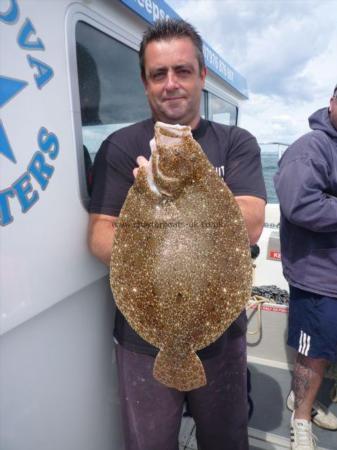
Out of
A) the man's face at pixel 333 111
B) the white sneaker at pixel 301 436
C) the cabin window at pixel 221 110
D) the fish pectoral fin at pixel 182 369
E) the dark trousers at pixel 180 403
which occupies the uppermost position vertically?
the cabin window at pixel 221 110

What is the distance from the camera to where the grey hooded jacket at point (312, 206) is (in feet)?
8.04

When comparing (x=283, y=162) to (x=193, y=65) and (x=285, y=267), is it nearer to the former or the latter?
(x=285, y=267)

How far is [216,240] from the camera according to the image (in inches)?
55.5

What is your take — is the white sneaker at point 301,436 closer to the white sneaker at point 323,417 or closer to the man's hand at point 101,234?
the white sneaker at point 323,417

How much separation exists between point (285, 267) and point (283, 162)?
2.93ft

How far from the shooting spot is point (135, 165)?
186 centimetres

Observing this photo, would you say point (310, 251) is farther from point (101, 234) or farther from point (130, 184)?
point (101, 234)

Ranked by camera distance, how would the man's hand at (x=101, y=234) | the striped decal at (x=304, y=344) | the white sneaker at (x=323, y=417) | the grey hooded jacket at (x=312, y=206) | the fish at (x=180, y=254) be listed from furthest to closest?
the white sneaker at (x=323, y=417), the striped decal at (x=304, y=344), the grey hooded jacket at (x=312, y=206), the man's hand at (x=101, y=234), the fish at (x=180, y=254)

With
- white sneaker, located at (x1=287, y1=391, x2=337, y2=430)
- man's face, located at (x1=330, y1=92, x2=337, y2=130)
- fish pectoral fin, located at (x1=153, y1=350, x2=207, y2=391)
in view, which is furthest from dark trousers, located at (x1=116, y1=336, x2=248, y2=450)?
man's face, located at (x1=330, y1=92, x2=337, y2=130)

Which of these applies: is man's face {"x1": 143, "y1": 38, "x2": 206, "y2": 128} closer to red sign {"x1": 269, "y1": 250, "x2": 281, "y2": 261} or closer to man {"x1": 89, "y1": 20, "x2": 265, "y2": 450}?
man {"x1": 89, "y1": 20, "x2": 265, "y2": 450}

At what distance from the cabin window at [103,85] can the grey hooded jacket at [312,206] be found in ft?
4.44

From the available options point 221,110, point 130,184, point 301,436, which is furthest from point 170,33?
point 221,110

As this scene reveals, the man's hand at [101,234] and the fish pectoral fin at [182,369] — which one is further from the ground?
the man's hand at [101,234]

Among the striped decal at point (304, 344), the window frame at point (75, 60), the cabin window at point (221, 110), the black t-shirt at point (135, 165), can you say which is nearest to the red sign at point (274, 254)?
the cabin window at point (221, 110)
